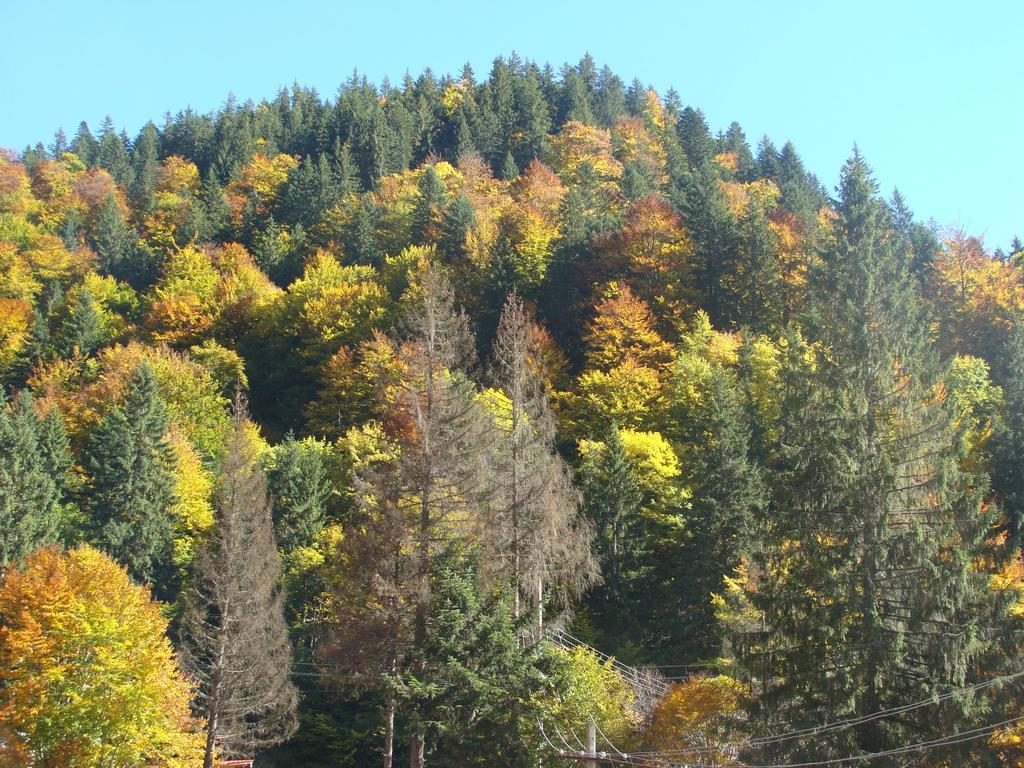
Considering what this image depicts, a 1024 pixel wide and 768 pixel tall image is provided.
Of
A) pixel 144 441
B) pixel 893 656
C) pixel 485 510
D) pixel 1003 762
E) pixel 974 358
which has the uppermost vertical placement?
pixel 974 358

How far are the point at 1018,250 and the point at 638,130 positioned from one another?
44054 mm

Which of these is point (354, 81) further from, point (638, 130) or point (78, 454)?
point (78, 454)

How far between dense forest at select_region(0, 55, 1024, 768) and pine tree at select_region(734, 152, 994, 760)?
0.08 metres

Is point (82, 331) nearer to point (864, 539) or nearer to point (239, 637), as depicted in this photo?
point (239, 637)

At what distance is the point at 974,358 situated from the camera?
147 ft

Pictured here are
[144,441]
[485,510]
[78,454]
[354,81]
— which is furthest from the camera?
[354,81]

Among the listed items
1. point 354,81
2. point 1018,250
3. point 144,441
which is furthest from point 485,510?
point 354,81

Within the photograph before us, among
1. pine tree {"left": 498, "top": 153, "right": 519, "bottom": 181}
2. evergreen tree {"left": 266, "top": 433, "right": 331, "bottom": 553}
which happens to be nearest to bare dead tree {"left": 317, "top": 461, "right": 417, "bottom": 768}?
evergreen tree {"left": 266, "top": 433, "right": 331, "bottom": 553}

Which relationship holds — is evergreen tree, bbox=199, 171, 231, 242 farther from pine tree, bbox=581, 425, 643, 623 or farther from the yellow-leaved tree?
the yellow-leaved tree

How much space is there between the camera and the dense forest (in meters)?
21.7

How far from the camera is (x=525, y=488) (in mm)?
28672

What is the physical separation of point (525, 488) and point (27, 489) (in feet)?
74.5

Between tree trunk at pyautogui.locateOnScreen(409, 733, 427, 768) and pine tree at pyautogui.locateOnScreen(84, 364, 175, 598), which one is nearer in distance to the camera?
tree trunk at pyautogui.locateOnScreen(409, 733, 427, 768)

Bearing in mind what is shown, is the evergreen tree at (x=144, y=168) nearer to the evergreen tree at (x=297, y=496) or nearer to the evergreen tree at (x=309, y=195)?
the evergreen tree at (x=309, y=195)
